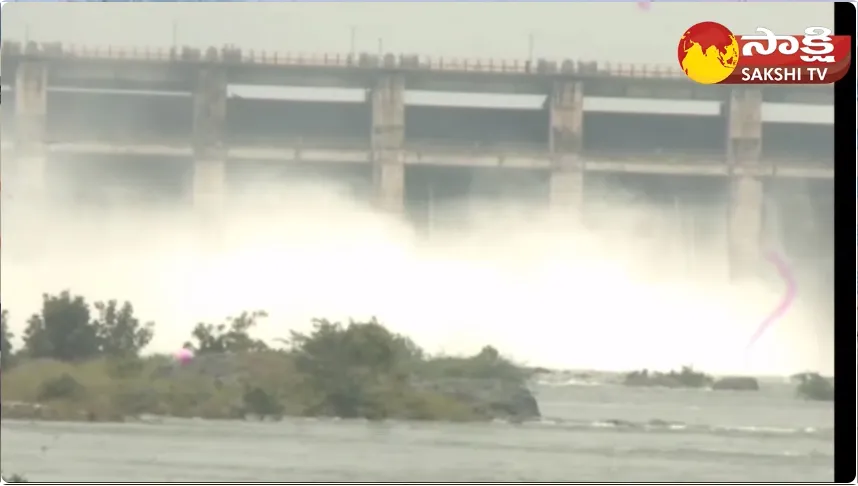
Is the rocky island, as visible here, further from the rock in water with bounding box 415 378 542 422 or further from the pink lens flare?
the pink lens flare

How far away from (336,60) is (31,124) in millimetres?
1785

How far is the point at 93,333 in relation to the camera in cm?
632

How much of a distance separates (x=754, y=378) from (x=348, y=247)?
8.02 feet

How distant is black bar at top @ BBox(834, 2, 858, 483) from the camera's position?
6.11 meters

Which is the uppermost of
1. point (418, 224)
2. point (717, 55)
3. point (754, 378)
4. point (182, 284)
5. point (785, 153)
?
point (717, 55)

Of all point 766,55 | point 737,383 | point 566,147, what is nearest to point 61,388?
point 566,147

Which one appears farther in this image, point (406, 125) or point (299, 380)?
point (406, 125)

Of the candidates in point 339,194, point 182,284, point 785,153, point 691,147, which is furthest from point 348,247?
point 785,153

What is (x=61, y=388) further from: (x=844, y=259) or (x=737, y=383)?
(x=844, y=259)

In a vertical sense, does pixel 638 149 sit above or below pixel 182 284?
above

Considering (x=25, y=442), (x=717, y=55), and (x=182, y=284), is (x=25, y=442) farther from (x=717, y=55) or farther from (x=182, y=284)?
(x=717, y=55)

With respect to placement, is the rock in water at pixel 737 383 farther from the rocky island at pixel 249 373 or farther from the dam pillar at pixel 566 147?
the dam pillar at pixel 566 147

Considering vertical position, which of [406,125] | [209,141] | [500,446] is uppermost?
[406,125]

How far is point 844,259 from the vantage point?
6160 mm
